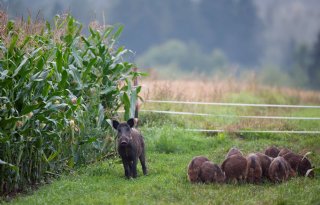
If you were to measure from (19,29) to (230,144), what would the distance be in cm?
629

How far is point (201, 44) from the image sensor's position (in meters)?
42.0

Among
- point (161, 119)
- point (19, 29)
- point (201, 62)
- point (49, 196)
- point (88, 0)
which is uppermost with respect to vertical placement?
point (88, 0)

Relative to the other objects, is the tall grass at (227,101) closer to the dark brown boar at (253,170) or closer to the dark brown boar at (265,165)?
the dark brown boar at (265,165)

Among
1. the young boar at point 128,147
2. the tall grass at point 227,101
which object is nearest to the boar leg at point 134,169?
the young boar at point 128,147

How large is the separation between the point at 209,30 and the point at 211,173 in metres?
33.0

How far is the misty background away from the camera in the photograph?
30656 mm

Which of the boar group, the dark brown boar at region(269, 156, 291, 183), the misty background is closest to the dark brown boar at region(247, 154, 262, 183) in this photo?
the boar group

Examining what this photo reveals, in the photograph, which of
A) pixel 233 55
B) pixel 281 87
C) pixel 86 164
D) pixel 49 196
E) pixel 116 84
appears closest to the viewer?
pixel 49 196

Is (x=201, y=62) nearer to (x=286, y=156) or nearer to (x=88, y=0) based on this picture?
(x=88, y=0)

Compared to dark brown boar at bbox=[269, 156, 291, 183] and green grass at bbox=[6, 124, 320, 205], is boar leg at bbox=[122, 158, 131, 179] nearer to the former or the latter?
green grass at bbox=[6, 124, 320, 205]

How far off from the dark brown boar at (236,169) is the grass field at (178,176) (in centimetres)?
25

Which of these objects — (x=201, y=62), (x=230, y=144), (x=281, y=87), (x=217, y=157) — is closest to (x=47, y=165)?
(x=217, y=157)

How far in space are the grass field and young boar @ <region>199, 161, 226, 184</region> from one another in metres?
0.23

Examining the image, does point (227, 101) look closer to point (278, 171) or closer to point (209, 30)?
point (278, 171)
